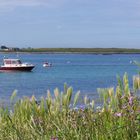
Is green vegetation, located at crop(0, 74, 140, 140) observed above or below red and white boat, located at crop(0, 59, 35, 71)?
above

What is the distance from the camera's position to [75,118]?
5309 mm

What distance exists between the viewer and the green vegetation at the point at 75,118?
16.6 feet

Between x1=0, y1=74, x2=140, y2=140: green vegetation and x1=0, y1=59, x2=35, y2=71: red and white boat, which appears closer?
x1=0, y1=74, x2=140, y2=140: green vegetation

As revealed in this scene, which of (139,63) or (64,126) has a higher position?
(139,63)

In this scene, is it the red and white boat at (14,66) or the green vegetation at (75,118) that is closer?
the green vegetation at (75,118)

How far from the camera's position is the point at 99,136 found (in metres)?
5.05

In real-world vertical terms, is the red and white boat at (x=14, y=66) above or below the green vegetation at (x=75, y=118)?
below

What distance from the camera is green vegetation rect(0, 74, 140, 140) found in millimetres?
5059

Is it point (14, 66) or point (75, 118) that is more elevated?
point (75, 118)

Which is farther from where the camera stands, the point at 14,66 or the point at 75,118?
the point at 14,66

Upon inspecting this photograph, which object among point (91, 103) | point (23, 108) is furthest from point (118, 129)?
point (23, 108)

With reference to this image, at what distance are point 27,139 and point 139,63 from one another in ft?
3.87

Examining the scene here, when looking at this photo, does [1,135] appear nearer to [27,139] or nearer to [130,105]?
[27,139]

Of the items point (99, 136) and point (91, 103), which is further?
point (91, 103)
